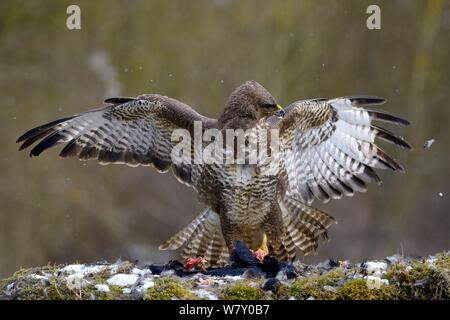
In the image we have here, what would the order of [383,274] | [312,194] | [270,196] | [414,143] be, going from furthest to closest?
1. [414,143]
2. [312,194]
3. [270,196]
4. [383,274]

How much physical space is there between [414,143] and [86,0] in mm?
6003

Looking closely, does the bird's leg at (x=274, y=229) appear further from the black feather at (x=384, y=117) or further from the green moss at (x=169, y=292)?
the green moss at (x=169, y=292)

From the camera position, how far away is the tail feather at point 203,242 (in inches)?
350

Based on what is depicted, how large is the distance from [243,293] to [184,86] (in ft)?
29.7

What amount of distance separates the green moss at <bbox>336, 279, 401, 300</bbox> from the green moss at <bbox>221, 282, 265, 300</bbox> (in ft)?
1.80

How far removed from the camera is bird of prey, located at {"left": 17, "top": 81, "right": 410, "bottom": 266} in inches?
329

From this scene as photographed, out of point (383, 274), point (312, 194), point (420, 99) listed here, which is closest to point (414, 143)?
point (420, 99)

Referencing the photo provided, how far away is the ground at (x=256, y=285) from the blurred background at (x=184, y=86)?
7.28 m

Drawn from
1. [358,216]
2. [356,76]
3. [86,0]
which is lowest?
[358,216]

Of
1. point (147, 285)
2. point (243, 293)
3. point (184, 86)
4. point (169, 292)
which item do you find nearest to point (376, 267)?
point (243, 293)

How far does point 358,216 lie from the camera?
16.1m

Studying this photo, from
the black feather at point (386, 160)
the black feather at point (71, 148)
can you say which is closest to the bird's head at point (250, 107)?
the black feather at point (386, 160)

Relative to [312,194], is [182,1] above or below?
above

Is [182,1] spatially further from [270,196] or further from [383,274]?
[383,274]
